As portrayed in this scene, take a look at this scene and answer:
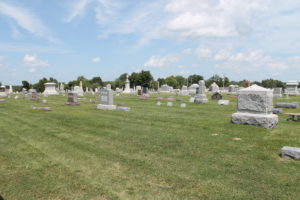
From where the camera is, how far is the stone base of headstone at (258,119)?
9430 mm

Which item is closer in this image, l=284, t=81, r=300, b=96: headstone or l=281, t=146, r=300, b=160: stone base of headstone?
l=281, t=146, r=300, b=160: stone base of headstone

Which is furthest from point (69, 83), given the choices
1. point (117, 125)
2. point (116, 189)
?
point (116, 189)

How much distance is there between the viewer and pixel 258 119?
9617 mm

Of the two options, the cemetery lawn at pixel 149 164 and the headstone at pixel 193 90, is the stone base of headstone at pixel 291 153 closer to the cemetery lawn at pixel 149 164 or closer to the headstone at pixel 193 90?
the cemetery lawn at pixel 149 164

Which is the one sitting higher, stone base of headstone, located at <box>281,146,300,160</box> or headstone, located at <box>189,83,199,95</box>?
headstone, located at <box>189,83,199,95</box>

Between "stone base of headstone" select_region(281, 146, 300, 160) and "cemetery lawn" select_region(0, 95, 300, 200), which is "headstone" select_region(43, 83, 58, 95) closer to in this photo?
"cemetery lawn" select_region(0, 95, 300, 200)

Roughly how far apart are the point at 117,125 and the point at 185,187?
6621mm

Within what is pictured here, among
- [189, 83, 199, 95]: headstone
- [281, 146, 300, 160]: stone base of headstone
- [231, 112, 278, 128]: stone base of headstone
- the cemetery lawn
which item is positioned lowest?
the cemetery lawn

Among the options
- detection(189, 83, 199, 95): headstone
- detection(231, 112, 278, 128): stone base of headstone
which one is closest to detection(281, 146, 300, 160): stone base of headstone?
detection(231, 112, 278, 128): stone base of headstone

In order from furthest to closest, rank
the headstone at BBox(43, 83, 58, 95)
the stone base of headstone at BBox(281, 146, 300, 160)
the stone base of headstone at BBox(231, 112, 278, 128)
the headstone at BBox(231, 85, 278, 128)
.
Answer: the headstone at BBox(43, 83, 58, 95) → the headstone at BBox(231, 85, 278, 128) → the stone base of headstone at BBox(231, 112, 278, 128) → the stone base of headstone at BBox(281, 146, 300, 160)

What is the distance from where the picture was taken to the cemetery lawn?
4.37 meters

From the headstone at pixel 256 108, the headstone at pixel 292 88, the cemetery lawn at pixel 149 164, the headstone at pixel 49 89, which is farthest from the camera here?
the headstone at pixel 49 89

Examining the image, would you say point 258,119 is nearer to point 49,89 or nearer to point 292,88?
point 292,88

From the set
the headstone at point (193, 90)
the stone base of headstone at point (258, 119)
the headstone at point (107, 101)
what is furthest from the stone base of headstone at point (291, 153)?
the headstone at point (193, 90)
